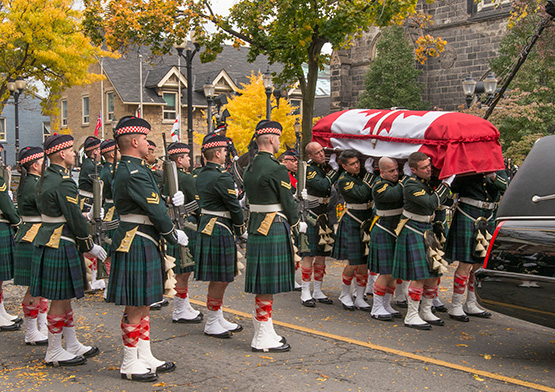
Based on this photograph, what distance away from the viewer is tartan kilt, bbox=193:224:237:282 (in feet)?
21.8

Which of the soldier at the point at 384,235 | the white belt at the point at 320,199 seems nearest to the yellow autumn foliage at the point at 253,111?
the white belt at the point at 320,199

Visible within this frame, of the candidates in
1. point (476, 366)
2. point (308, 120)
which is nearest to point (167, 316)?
point (476, 366)

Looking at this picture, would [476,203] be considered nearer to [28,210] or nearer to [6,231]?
[28,210]

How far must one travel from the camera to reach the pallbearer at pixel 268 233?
6.05 meters

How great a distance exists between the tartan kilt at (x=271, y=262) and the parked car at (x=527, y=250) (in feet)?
5.82

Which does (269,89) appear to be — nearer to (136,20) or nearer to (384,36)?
(136,20)

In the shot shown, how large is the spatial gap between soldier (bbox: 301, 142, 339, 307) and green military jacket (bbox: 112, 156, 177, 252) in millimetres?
3221

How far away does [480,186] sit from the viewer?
749cm

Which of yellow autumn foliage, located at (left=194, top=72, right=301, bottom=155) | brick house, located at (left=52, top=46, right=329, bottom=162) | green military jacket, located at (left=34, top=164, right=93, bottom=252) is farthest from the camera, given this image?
brick house, located at (left=52, top=46, right=329, bottom=162)

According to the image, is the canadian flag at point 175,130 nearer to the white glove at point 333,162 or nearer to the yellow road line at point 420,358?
the white glove at point 333,162

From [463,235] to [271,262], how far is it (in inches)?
105

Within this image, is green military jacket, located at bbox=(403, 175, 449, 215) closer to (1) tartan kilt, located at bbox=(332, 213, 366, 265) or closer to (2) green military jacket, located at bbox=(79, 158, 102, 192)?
(1) tartan kilt, located at bbox=(332, 213, 366, 265)

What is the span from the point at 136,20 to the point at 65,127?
31079 mm

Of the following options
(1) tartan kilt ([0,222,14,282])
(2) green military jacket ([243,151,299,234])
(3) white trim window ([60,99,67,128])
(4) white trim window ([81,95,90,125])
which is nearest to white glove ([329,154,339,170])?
(2) green military jacket ([243,151,299,234])
